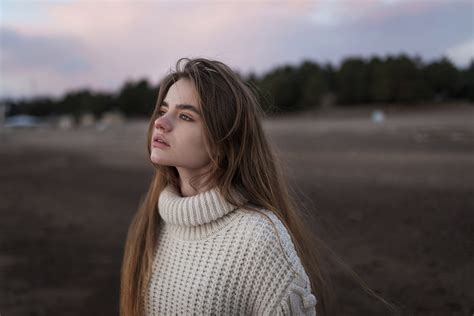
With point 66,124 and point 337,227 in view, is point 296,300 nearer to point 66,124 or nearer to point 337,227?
point 337,227

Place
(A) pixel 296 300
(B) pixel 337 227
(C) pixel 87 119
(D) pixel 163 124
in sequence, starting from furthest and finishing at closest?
(C) pixel 87 119, (B) pixel 337 227, (D) pixel 163 124, (A) pixel 296 300

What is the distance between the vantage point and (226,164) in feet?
6.09

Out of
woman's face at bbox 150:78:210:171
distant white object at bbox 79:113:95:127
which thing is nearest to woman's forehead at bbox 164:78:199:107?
woman's face at bbox 150:78:210:171

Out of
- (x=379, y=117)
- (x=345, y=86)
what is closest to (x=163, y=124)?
(x=379, y=117)

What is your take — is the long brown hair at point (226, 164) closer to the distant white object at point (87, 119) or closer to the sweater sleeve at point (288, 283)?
the sweater sleeve at point (288, 283)

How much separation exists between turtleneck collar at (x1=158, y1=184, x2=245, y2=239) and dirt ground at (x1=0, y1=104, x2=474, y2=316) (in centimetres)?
51

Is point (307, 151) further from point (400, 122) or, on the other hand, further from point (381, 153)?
point (400, 122)

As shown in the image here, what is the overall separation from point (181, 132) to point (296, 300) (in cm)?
80

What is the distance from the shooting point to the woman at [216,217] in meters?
1.62

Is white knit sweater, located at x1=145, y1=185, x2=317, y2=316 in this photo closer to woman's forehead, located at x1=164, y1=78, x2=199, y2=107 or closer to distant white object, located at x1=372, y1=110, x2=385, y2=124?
woman's forehead, located at x1=164, y1=78, x2=199, y2=107

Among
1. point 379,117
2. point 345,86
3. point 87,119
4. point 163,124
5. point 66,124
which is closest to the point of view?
point 163,124

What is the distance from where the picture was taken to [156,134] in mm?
1746

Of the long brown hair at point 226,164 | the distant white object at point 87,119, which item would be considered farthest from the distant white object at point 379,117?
the distant white object at point 87,119

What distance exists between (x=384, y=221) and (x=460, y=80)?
1.96 m
